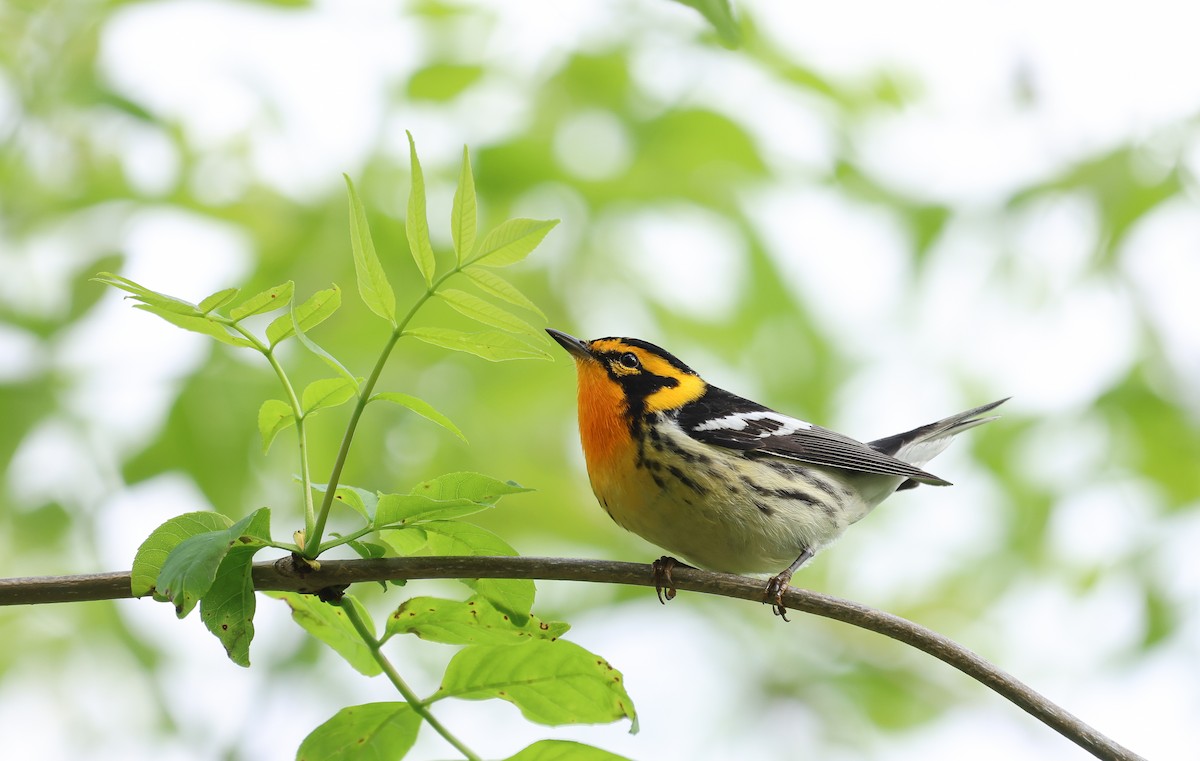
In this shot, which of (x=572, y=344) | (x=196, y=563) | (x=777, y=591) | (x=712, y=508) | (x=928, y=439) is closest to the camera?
(x=196, y=563)

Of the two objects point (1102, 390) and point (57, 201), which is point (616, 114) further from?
point (1102, 390)

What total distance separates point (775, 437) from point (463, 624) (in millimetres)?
2539

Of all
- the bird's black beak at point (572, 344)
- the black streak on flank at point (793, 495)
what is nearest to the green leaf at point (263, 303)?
the bird's black beak at point (572, 344)

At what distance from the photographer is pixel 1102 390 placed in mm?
5246

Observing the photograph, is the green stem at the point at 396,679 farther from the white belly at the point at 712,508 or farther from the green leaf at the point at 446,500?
the white belly at the point at 712,508

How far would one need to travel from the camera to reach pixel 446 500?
215 cm

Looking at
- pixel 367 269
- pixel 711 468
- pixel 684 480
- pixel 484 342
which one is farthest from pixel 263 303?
pixel 711 468

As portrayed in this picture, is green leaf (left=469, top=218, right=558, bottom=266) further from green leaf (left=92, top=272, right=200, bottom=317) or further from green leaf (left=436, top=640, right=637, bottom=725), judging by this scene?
green leaf (left=436, top=640, right=637, bottom=725)

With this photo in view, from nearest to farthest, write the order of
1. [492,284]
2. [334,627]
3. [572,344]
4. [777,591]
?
[492,284] < [334,627] < [777,591] < [572,344]

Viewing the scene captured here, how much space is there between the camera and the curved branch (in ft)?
7.04

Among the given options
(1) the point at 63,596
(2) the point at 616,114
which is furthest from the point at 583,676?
(2) the point at 616,114

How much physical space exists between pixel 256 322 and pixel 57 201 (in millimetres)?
951

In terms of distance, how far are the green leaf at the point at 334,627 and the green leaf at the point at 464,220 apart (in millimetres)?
Answer: 781

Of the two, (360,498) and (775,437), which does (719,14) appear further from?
(775,437)
